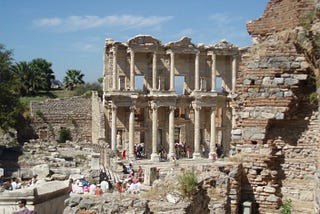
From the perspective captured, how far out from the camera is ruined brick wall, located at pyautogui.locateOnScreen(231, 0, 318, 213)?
10039 mm

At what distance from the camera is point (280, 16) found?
10875mm

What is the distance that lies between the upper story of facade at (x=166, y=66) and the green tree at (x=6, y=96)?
7645 millimetres

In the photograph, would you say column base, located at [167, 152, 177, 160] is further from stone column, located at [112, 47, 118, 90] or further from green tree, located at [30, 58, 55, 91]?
green tree, located at [30, 58, 55, 91]

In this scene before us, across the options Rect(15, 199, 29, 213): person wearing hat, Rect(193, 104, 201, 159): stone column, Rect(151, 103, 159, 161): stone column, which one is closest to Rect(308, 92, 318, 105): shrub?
Rect(15, 199, 29, 213): person wearing hat

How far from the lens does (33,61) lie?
74.4m

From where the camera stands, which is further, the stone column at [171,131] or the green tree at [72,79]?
the green tree at [72,79]

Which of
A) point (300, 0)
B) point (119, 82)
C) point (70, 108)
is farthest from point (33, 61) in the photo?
point (300, 0)

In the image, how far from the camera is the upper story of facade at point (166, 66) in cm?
4019

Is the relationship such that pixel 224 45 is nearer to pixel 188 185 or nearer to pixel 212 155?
pixel 212 155

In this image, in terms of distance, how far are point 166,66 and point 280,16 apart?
3155cm

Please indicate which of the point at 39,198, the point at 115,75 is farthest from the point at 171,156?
the point at 39,198

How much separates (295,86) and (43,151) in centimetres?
2811

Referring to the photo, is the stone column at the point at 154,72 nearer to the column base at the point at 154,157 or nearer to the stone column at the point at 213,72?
Answer: the stone column at the point at 213,72

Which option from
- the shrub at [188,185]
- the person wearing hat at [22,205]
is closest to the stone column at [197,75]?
the shrub at [188,185]
